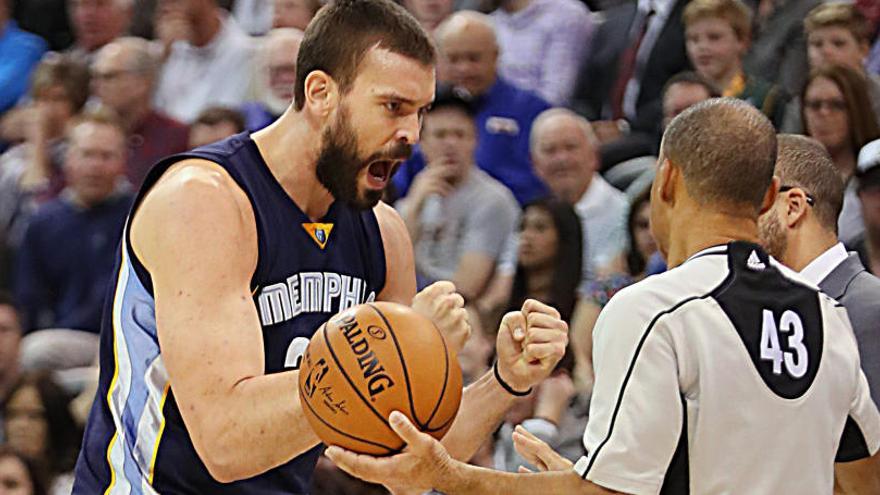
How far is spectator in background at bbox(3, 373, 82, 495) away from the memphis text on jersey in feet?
11.3

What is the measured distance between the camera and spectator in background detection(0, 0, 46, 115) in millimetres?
10195

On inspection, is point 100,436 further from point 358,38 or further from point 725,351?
point 725,351

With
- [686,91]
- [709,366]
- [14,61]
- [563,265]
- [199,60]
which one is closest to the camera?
[709,366]

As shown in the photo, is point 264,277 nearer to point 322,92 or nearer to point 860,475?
point 322,92

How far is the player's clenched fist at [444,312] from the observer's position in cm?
370

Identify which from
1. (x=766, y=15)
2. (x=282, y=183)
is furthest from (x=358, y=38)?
(x=766, y=15)

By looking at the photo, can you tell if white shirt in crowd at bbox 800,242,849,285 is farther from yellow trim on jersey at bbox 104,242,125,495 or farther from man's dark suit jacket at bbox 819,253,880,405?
yellow trim on jersey at bbox 104,242,125,495

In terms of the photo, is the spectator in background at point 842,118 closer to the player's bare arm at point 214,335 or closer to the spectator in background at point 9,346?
the player's bare arm at point 214,335

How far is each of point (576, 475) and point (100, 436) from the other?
56.2 inches

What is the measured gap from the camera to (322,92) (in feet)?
13.3

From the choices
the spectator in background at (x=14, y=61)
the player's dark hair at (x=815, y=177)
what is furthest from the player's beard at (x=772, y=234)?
the spectator in background at (x=14, y=61)

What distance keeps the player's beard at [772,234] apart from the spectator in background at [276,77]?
4.52m

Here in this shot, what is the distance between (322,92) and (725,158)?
3.92ft

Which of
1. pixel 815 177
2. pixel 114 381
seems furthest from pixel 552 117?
pixel 114 381
